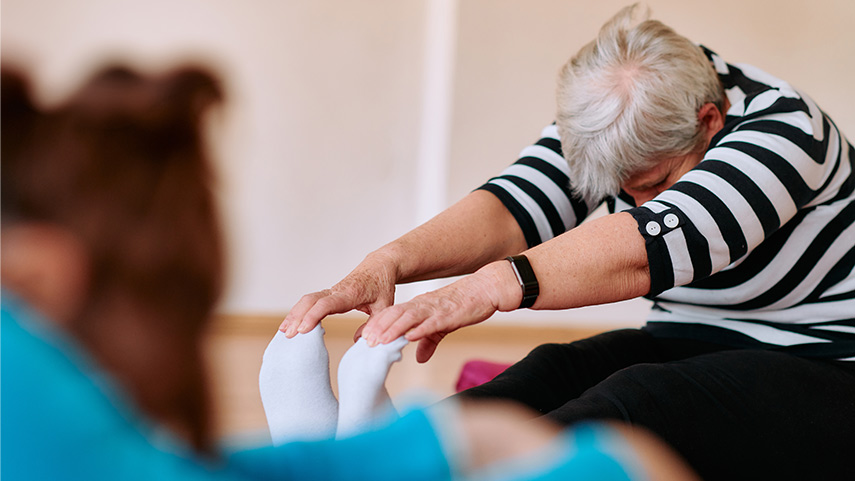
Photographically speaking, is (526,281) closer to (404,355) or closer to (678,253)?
(678,253)

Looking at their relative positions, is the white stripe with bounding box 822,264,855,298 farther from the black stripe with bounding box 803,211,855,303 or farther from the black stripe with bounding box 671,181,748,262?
the black stripe with bounding box 671,181,748,262

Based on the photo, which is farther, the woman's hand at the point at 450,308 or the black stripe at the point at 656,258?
the black stripe at the point at 656,258

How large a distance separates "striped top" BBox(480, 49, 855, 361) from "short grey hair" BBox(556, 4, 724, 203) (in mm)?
71

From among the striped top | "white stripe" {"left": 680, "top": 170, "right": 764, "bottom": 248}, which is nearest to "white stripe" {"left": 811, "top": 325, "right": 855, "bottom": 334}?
the striped top

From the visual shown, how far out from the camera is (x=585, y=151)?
4.18 feet

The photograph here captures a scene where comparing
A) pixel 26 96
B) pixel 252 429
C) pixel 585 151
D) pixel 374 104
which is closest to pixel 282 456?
pixel 26 96

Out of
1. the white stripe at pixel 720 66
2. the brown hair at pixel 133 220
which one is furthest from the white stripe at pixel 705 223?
the brown hair at pixel 133 220

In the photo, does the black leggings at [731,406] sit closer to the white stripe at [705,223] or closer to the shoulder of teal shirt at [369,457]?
the white stripe at [705,223]

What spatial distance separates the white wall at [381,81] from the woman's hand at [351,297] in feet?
6.47

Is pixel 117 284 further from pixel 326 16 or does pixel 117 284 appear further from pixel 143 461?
pixel 326 16

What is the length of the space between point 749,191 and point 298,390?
697mm

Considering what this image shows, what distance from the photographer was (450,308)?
3.15 ft

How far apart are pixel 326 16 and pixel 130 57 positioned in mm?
2825

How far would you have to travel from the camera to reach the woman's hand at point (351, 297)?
103 centimetres
